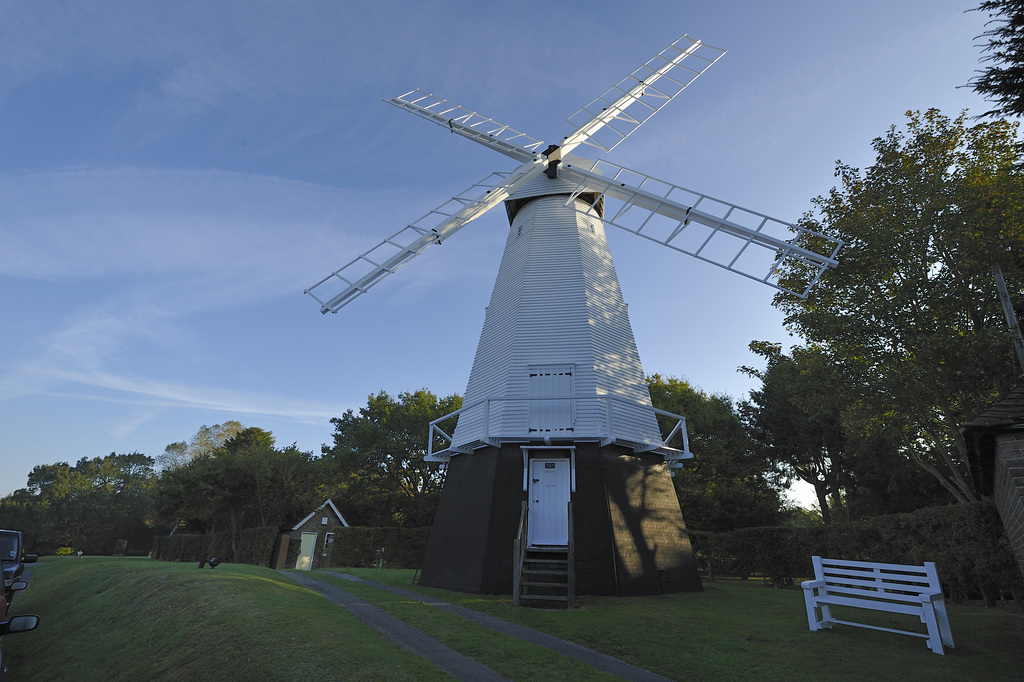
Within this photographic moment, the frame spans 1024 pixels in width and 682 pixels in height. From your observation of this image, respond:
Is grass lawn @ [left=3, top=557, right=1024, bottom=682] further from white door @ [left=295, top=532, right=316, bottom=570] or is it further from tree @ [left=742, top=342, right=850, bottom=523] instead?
tree @ [left=742, top=342, right=850, bottom=523]

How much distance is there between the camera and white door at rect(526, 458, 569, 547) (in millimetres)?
13055

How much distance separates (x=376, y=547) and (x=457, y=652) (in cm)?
2090

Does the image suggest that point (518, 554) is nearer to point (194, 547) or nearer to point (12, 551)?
point (12, 551)

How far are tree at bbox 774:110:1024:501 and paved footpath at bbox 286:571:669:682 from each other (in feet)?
34.3

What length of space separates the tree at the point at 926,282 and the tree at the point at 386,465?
29026 mm

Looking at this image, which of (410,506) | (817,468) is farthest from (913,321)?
(410,506)

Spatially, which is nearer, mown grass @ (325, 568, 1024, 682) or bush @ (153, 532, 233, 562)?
mown grass @ (325, 568, 1024, 682)

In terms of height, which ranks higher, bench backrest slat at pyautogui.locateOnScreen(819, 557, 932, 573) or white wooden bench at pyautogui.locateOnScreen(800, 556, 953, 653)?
bench backrest slat at pyautogui.locateOnScreen(819, 557, 932, 573)

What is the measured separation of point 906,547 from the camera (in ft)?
44.6

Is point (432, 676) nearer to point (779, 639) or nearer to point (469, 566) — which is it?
point (779, 639)

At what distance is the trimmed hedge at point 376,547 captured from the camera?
26031mm

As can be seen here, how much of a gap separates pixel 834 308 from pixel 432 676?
13.3 m

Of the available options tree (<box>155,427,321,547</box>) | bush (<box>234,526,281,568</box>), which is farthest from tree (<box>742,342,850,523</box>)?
tree (<box>155,427,321,547</box>)

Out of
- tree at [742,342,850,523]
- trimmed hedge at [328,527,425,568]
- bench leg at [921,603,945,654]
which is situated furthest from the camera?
tree at [742,342,850,523]
